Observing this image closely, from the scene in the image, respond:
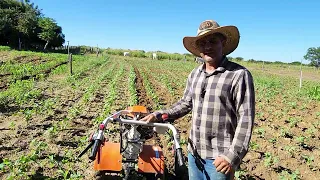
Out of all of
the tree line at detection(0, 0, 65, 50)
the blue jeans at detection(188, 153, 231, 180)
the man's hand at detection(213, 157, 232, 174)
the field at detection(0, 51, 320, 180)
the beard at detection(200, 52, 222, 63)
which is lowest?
the field at detection(0, 51, 320, 180)

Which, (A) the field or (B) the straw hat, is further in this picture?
(A) the field

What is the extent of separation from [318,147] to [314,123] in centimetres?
224

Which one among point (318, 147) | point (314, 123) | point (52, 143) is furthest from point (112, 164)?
point (314, 123)

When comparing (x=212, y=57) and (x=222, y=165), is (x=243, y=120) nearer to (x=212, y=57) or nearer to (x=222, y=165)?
(x=222, y=165)

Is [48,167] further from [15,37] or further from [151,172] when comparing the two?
[15,37]

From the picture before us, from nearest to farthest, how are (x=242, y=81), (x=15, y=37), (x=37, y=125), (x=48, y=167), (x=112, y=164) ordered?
(x=242, y=81) < (x=112, y=164) < (x=48, y=167) < (x=37, y=125) < (x=15, y=37)

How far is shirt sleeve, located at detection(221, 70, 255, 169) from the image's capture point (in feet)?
6.94

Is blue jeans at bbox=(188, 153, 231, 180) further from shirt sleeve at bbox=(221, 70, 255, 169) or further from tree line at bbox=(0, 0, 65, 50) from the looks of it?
tree line at bbox=(0, 0, 65, 50)

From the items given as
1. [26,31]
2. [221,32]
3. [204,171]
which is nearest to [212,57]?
[221,32]

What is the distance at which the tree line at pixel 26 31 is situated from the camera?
45.4 m

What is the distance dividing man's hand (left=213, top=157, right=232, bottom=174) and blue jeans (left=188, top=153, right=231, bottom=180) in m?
0.09

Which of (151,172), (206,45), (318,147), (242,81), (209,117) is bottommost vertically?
(318,147)

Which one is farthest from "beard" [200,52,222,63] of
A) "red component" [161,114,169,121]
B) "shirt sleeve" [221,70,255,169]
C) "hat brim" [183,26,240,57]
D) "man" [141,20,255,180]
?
"red component" [161,114,169,121]

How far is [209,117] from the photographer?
7.57 ft
